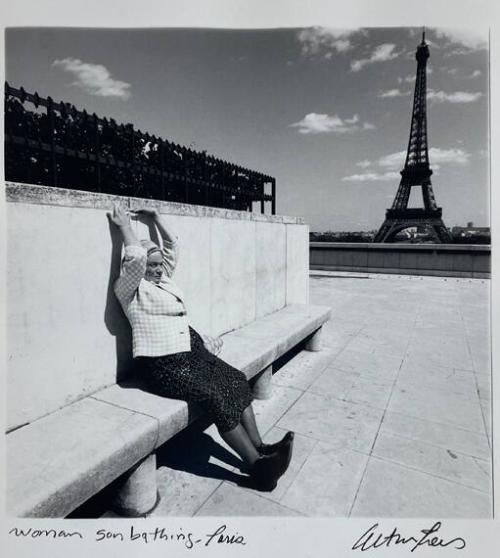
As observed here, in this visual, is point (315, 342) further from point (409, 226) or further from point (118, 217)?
point (409, 226)

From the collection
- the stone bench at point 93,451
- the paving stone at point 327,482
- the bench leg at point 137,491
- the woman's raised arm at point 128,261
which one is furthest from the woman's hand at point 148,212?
the paving stone at point 327,482

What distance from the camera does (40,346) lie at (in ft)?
6.84

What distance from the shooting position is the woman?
2293 millimetres

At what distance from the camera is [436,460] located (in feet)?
8.73

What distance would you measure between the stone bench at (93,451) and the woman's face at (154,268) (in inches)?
30.9

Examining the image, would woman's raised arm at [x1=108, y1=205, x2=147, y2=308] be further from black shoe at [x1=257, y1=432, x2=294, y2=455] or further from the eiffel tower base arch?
the eiffel tower base arch

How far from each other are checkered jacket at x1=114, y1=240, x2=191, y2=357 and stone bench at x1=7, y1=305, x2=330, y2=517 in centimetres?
35

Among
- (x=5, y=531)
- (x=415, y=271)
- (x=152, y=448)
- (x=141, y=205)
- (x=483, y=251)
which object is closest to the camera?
(x=5, y=531)

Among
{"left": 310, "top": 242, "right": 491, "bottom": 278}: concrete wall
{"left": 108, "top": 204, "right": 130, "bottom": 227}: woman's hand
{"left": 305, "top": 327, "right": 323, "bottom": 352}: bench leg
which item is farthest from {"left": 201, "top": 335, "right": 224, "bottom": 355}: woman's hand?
{"left": 310, "top": 242, "right": 491, "bottom": 278}: concrete wall

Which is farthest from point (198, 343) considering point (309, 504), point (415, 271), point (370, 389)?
point (415, 271)

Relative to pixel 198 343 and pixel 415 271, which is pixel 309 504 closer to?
pixel 198 343

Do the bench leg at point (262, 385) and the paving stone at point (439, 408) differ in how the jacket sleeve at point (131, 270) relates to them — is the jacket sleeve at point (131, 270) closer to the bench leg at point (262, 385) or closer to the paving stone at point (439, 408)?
the bench leg at point (262, 385)

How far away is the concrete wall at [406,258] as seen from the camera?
514 inches

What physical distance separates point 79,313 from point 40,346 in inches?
11.7
